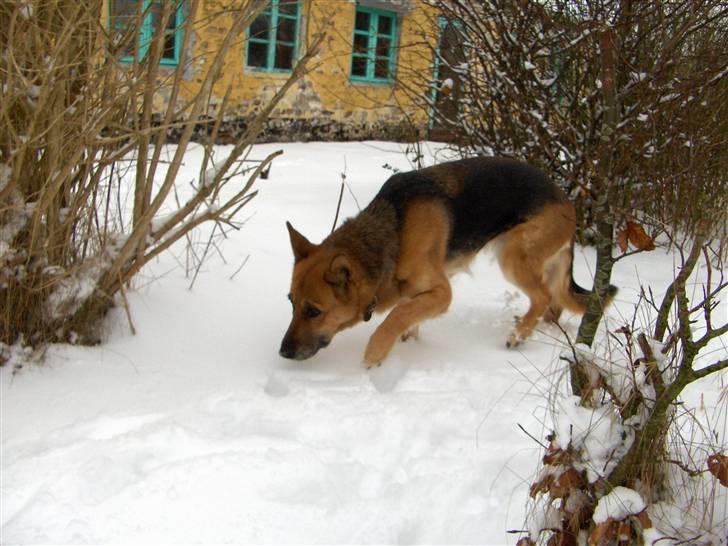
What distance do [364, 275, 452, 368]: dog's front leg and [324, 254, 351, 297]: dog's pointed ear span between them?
36 centimetres

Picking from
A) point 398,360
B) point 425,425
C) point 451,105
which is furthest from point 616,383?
point 451,105

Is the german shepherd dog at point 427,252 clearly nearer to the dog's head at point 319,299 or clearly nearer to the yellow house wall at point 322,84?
the dog's head at point 319,299

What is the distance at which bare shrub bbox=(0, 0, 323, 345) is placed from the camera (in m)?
3.43

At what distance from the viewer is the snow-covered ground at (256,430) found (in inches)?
113

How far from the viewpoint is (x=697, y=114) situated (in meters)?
6.85

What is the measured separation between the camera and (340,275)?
169 inches

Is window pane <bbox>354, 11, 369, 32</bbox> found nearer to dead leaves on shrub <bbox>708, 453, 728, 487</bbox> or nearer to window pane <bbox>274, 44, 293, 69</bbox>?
window pane <bbox>274, 44, 293, 69</bbox>

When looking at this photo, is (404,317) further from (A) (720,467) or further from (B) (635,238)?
(A) (720,467)

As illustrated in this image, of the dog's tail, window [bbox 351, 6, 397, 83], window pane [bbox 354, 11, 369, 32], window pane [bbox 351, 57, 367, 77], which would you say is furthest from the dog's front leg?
window pane [bbox 354, 11, 369, 32]

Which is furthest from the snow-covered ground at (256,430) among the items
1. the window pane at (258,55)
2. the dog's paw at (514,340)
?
the window pane at (258,55)

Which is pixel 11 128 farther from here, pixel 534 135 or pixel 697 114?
pixel 697 114

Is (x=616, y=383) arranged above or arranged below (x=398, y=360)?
above

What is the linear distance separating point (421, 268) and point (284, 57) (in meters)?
11.9

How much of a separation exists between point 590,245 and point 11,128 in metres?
6.13
